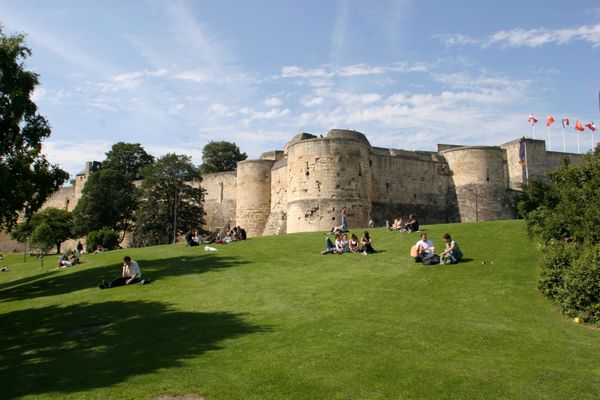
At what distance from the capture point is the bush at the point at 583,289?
12070mm

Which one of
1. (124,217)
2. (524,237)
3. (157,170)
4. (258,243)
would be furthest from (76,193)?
(524,237)

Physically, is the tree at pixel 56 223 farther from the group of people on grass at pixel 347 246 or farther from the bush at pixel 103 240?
the group of people on grass at pixel 347 246

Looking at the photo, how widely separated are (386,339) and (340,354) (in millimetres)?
1176

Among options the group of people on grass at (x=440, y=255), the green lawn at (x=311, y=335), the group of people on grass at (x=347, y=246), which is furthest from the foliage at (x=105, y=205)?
the group of people on grass at (x=440, y=255)

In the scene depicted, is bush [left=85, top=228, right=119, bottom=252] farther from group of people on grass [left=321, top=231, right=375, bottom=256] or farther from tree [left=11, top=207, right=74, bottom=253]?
group of people on grass [left=321, top=231, right=375, bottom=256]

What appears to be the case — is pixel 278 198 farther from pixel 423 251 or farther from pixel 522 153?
pixel 423 251

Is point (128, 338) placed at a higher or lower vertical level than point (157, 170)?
lower

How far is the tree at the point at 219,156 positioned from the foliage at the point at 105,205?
20.8 meters

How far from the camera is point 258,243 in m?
25.8

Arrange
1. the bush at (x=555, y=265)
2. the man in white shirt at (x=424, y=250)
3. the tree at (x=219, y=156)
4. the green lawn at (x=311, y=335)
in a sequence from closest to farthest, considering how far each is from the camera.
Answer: the green lawn at (x=311, y=335) < the bush at (x=555, y=265) < the man in white shirt at (x=424, y=250) < the tree at (x=219, y=156)

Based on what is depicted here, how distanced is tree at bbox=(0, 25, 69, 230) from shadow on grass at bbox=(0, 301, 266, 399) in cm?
775

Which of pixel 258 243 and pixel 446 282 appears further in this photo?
pixel 258 243

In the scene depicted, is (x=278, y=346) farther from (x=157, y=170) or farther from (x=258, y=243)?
(x=157, y=170)

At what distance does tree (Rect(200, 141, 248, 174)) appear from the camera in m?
75.9
